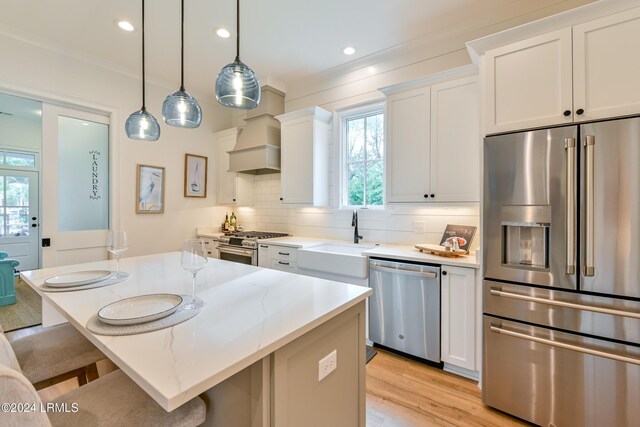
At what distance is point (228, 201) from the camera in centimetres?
441

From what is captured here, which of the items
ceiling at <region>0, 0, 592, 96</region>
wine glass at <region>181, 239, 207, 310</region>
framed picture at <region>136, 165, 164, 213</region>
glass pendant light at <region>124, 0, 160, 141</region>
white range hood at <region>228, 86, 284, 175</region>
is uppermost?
ceiling at <region>0, 0, 592, 96</region>

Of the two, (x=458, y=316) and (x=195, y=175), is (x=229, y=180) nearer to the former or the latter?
(x=195, y=175)

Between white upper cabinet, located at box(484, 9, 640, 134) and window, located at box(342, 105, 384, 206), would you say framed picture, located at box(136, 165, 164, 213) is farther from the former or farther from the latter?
white upper cabinet, located at box(484, 9, 640, 134)

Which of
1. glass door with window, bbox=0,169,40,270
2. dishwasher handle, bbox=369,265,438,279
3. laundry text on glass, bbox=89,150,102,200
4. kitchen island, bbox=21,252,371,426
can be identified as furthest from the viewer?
glass door with window, bbox=0,169,40,270

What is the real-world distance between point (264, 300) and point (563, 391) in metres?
1.84

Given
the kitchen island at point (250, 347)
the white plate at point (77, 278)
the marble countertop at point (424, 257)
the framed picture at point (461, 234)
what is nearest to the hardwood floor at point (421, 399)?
the kitchen island at point (250, 347)

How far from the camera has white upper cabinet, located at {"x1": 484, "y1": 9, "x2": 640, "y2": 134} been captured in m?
1.58

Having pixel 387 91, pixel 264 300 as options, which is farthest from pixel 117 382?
pixel 387 91

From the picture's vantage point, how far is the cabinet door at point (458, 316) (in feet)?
7.01

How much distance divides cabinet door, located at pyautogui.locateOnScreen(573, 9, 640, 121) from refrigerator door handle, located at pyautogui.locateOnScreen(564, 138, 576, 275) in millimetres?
219

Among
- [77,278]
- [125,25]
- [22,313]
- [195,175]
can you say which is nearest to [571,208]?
[77,278]

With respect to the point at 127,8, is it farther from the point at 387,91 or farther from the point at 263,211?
the point at 263,211

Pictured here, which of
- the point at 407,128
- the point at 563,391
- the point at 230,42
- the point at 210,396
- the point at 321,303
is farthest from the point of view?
the point at 230,42

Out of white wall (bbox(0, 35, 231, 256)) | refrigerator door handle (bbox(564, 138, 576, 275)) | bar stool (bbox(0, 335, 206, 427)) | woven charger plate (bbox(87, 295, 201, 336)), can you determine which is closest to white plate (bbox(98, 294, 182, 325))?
woven charger plate (bbox(87, 295, 201, 336))
